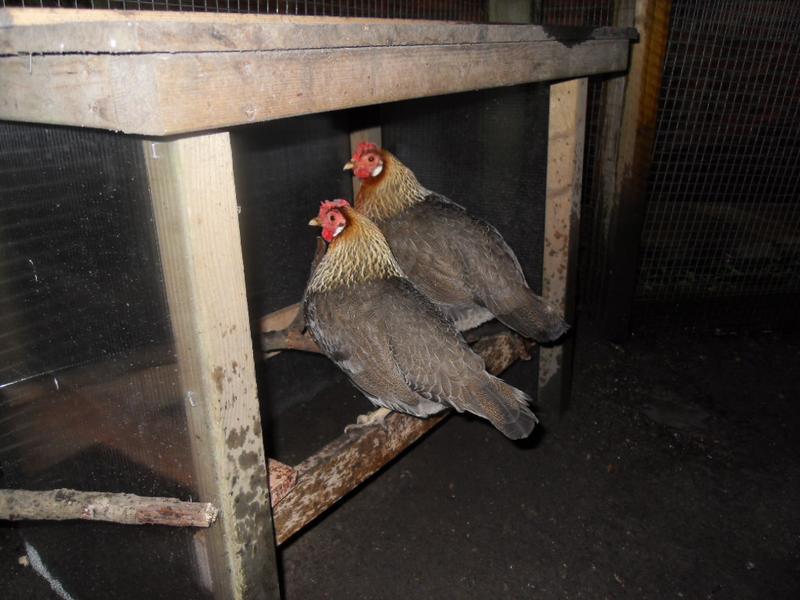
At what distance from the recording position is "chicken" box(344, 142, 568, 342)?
2.18 metres

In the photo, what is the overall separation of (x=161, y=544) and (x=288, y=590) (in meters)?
0.72

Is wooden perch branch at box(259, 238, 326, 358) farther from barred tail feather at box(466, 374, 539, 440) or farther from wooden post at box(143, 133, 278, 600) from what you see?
wooden post at box(143, 133, 278, 600)

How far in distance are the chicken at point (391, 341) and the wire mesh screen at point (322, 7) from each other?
0.97m

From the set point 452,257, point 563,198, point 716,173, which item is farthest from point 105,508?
point 716,173

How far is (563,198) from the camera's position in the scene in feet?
7.61

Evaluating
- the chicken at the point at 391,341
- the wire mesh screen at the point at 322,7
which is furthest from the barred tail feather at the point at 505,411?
the wire mesh screen at the point at 322,7

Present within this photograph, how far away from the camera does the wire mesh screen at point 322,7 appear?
2096 millimetres

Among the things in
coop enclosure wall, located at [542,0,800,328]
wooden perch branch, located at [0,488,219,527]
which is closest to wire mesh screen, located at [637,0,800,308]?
coop enclosure wall, located at [542,0,800,328]

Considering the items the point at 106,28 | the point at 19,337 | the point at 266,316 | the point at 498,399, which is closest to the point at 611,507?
the point at 498,399

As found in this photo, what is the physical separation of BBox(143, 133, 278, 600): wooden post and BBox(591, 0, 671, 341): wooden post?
248 cm

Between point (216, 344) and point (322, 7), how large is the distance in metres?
2.34

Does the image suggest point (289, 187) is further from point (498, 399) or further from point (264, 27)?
point (264, 27)

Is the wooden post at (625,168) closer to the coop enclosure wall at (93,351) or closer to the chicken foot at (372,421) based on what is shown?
the chicken foot at (372,421)

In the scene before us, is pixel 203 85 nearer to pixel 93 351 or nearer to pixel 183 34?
pixel 183 34
